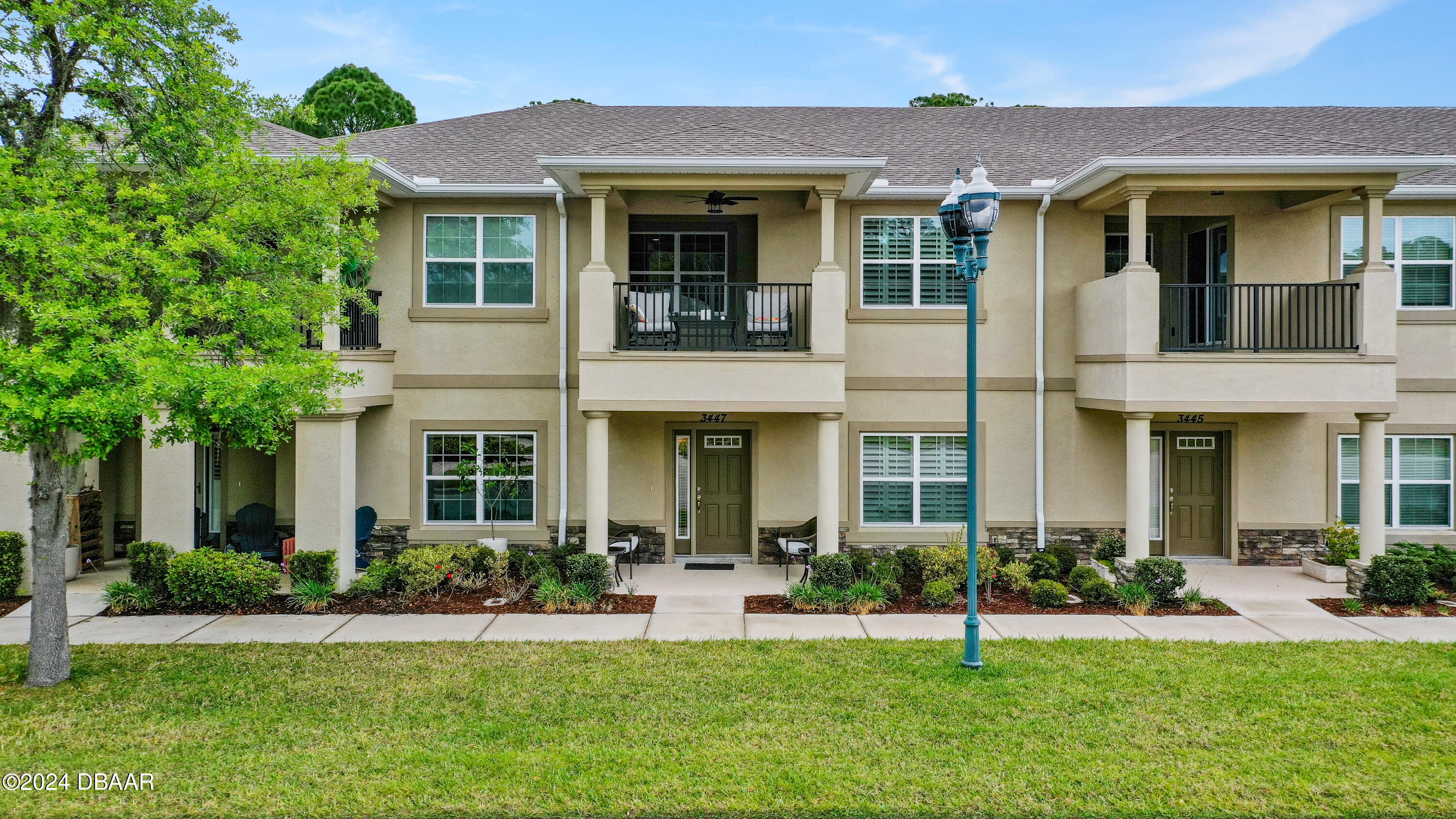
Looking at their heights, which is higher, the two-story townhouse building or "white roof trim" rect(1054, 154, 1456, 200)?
"white roof trim" rect(1054, 154, 1456, 200)

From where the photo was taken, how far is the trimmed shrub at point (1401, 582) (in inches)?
401

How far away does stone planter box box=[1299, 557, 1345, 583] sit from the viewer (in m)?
11.5

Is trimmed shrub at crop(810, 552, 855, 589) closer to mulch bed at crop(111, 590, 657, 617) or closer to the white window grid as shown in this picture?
mulch bed at crop(111, 590, 657, 617)

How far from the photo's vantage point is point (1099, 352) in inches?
468

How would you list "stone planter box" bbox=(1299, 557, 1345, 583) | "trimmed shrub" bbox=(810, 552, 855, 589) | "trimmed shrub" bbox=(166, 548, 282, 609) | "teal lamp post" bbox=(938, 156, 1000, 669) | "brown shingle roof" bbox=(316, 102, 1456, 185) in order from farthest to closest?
"stone planter box" bbox=(1299, 557, 1345, 583) → "brown shingle roof" bbox=(316, 102, 1456, 185) → "trimmed shrub" bbox=(810, 552, 855, 589) → "trimmed shrub" bbox=(166, 548, 282, 609) → "teal lamp post" bbox=(938, 156, 1000, 669)

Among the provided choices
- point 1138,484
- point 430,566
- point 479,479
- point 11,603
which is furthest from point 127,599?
point 1138,484

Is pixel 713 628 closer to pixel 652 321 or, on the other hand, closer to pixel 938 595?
pixel 938 595

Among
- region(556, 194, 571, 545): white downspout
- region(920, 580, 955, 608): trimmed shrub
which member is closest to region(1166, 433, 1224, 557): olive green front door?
region(920, 580, 955, 608): trimmed shrub

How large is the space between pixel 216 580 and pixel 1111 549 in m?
12.5

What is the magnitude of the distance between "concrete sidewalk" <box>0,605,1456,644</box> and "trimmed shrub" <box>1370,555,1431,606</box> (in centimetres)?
56

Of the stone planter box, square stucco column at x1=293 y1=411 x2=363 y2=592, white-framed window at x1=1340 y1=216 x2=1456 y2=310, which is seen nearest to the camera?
square stucco column at x1=293 y1=411 x2=363 y2=592

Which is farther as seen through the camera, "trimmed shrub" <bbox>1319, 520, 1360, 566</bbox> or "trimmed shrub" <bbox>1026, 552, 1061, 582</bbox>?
"trimmed shrub" <bbox>1319, 520, 1360, 566</bbox>

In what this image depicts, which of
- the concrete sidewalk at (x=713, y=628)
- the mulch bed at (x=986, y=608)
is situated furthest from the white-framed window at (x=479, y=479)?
the mulch bed at (x=986, y=608)

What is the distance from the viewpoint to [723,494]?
1300 cm
